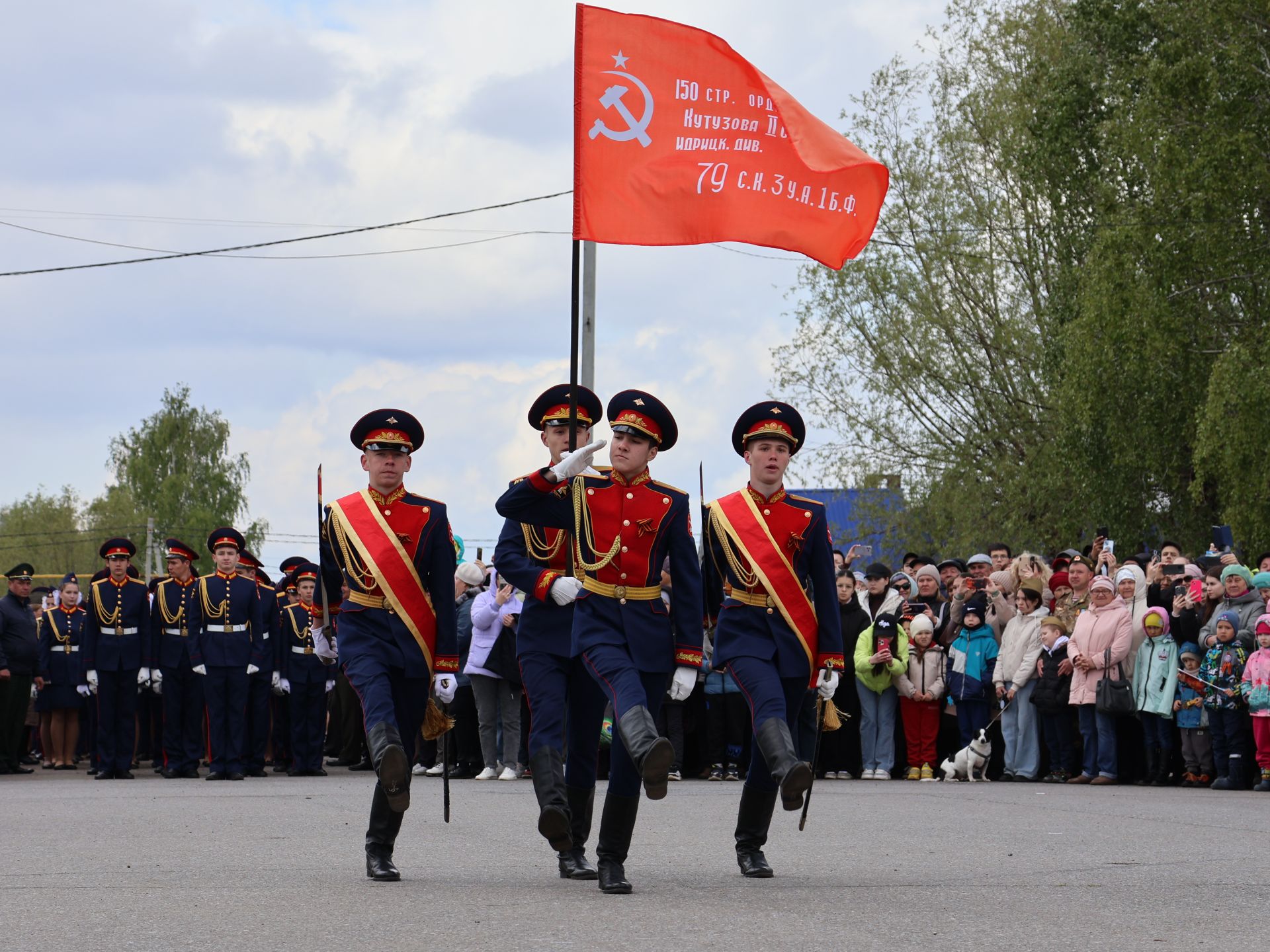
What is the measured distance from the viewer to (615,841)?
778 centimetres

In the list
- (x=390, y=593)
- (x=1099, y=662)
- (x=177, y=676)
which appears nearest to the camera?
(x=390, y=593)

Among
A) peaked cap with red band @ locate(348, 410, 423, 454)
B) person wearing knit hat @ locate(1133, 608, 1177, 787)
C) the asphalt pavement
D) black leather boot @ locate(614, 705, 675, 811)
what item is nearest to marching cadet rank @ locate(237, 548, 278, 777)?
the asphalt pavement

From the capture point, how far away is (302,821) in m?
11.6

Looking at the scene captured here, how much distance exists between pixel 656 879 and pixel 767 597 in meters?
1.34

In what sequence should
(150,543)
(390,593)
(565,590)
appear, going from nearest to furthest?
(565,590), (390,593), (150,543)

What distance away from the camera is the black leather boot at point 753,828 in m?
8.28

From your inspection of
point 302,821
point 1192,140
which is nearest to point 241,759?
point 302,821

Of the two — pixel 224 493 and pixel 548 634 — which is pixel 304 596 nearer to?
pixel 548 634

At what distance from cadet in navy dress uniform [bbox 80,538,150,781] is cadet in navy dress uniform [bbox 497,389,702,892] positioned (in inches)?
428

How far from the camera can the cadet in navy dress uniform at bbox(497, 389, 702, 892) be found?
7891 mm

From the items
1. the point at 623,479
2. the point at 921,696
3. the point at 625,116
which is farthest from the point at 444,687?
the point at 921,696

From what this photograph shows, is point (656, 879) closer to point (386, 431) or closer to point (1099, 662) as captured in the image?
point (386, 431)

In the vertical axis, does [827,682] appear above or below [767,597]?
below

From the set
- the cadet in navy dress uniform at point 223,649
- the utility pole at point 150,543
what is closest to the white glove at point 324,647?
the cadet in navy dress uniform at point 223,649
